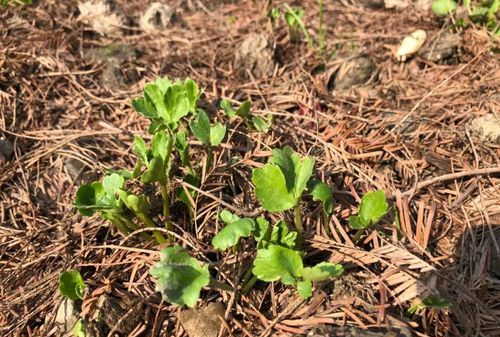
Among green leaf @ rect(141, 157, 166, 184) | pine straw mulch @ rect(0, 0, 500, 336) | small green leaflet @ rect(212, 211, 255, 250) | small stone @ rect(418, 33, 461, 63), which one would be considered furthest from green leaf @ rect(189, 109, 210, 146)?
small stone @ rect(418, 33, 461, 63)

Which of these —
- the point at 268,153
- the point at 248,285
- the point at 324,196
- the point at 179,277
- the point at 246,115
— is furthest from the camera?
the point at 246,115

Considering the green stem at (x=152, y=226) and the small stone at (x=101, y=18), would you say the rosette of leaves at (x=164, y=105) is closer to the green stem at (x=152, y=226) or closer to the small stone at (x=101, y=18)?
the green stem at (x=152, y=226)

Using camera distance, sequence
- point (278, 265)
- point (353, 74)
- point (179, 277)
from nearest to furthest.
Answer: point (179, 277), point (278, 265), point (353, 74)

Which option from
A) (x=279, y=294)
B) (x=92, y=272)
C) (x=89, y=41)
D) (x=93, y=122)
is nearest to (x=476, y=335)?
(x=279, y=294)

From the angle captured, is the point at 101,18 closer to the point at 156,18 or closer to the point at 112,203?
the point at 156,18

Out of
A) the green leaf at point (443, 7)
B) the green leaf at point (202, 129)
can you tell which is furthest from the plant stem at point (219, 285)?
the green leaf at point (443, 7)

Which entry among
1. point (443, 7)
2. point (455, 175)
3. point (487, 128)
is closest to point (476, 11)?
point (443, 7)
